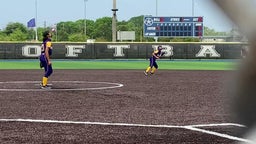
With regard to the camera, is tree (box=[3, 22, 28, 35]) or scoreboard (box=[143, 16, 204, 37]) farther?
tree (box=[3, 22, 28, 35])

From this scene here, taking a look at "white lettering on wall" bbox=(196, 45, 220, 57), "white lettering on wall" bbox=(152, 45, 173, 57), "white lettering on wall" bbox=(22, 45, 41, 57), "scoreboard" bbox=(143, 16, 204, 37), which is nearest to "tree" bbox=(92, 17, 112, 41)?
"scoreboard" bbox=(143, 16, 204, 37)

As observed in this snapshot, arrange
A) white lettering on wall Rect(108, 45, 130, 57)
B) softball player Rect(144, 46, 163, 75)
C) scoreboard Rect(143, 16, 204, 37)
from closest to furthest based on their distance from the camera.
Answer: softball player Rect(144, 46, 163, 75) < white lettering on wall Rect(108, 45, 130, 57) < scoreboard Rect(143, 16, 204, 37)

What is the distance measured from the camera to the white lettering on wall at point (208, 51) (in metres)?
43.0

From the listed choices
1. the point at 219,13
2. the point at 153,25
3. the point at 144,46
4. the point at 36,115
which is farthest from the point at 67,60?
the point at 219,13

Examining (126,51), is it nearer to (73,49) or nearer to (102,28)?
(73,49)

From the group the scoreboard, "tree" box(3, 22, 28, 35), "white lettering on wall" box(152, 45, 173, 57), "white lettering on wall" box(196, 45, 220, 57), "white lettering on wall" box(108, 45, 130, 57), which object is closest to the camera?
"white lettering on wall" box(108, 45, 130, 57)

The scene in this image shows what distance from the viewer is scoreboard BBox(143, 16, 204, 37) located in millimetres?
61375

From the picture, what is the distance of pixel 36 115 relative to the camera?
368 inches

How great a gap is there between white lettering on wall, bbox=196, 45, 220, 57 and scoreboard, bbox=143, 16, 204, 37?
57.7 feet

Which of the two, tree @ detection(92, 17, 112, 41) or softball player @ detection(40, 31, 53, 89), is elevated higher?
tree @ detection(92, 17, 112, 41)

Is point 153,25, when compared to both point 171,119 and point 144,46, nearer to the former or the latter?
point 144,46

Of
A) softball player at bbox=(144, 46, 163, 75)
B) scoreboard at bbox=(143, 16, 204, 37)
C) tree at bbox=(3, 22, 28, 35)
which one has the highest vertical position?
tree at bbox=(3, 22, 28, 35)

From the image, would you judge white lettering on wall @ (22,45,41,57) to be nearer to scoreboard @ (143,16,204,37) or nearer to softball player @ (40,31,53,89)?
scoreboard @ (143,16,204,37)

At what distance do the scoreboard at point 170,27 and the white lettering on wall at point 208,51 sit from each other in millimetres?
17588
